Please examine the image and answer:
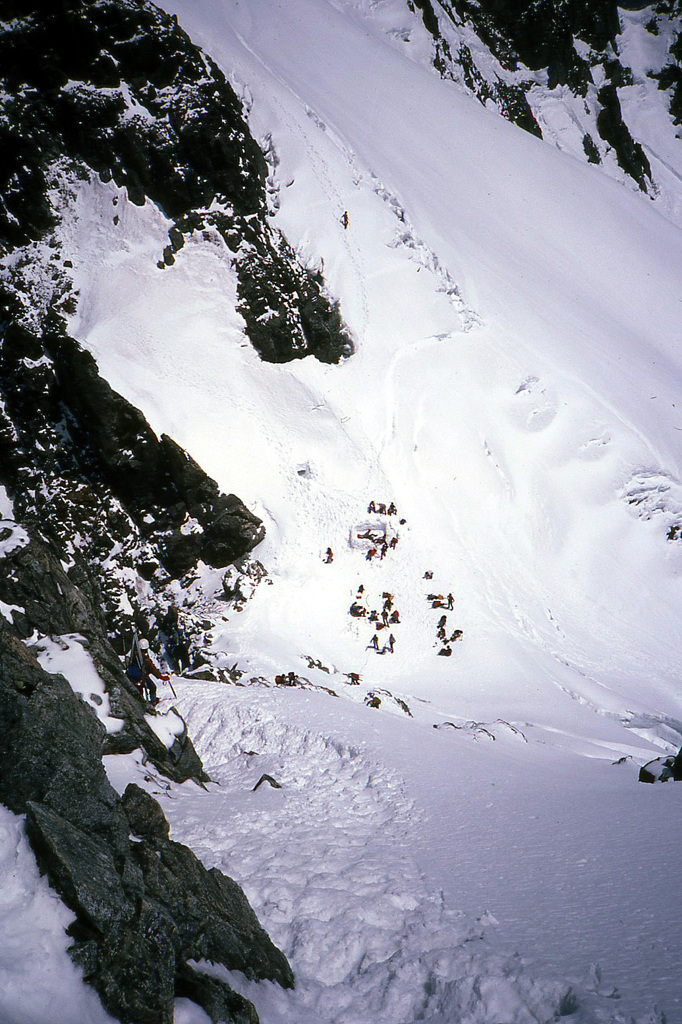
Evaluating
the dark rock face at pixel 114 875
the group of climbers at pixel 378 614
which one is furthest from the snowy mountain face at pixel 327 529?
the group of climbers at pixel 378 614

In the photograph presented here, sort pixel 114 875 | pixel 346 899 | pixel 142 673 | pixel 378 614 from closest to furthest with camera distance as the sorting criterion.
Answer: pixel 114 875 < pixel 346 899 < pixel 142 673 < pixel 378 614

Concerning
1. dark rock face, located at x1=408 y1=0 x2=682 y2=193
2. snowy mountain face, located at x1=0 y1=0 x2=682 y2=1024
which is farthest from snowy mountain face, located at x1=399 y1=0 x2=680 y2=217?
snowy mountain face, located at x1=0 y1=0 x2=682 y2=1024

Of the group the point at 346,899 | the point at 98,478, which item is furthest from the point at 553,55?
the point at 346,899

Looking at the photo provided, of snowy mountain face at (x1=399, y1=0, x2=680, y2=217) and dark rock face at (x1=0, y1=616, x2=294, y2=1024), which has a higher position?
snowy mountain face at (x1=399, y1=0, x2=680, y2=217)

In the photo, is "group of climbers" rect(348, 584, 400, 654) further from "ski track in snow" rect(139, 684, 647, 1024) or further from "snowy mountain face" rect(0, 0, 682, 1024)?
"ski track in snow" rect(139, 684, 647, 1024)

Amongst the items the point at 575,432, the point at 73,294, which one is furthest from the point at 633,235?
the point at 73,294

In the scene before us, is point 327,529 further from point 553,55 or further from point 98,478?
point 553,55
